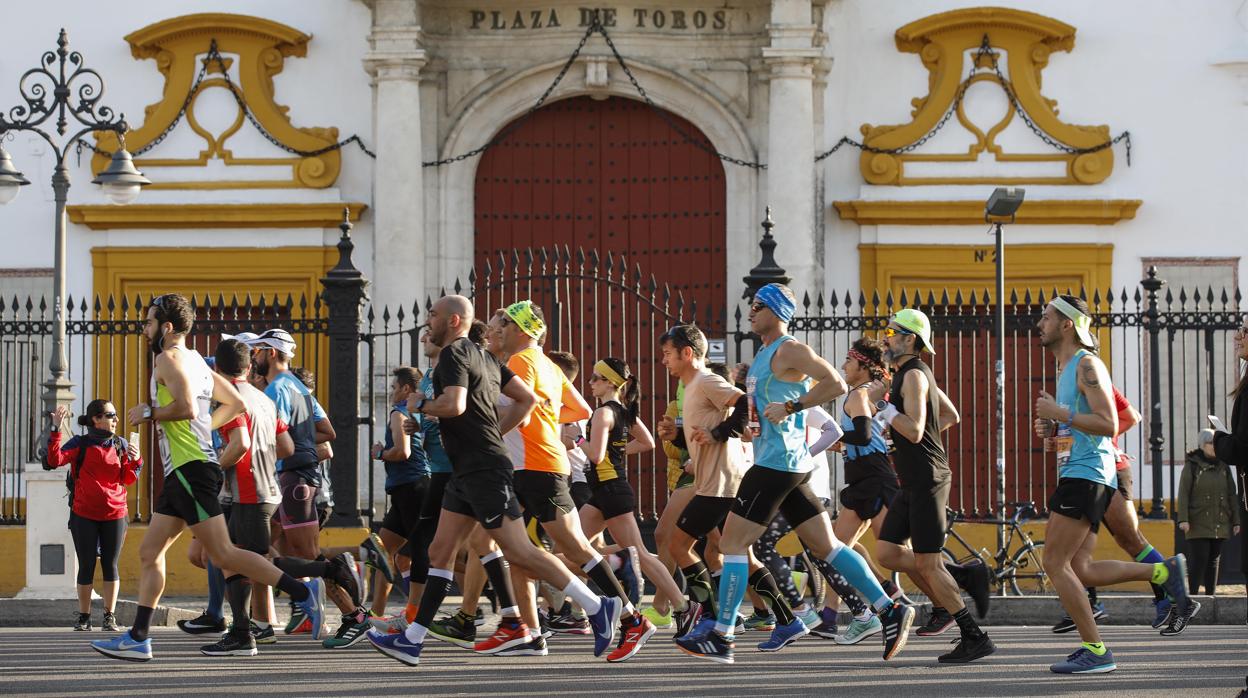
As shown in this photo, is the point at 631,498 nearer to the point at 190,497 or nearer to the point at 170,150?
the point at 190,497

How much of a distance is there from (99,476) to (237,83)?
7.82 meters

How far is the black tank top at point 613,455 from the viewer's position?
12.8 meters

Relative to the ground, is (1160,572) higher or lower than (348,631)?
higher

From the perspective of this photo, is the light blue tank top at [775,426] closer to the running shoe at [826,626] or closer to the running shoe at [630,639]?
the running shoe at [630,639]

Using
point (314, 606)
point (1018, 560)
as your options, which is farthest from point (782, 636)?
point (1018, 560)

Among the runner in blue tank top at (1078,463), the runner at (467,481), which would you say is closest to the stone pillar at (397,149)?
the runner at (467,481)

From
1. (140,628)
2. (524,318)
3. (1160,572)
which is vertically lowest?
(140,628)

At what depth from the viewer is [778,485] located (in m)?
10.4

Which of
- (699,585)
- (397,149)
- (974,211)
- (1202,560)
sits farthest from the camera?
(974,211)

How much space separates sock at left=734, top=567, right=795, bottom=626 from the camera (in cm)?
1127

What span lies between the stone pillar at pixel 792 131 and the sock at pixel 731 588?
9747mm

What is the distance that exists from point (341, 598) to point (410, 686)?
252 centimetres

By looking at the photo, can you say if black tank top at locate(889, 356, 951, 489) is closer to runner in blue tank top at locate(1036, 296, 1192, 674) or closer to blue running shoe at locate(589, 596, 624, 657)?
runner in blue tank top at locate(1036, 296, 1192, 674)

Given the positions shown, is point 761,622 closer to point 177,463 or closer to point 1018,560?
point 1018,560
